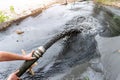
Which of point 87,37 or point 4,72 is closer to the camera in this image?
point 4,72

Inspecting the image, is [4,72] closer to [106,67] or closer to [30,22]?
[106,67]

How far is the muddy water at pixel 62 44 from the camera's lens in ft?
13.9

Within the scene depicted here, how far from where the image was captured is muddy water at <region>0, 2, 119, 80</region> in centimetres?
425

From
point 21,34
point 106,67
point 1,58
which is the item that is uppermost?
point 1,58

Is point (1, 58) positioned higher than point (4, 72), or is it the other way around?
point (1, 58)

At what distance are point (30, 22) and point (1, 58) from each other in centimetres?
414

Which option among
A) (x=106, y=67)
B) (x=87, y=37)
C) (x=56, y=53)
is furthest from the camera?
(x=87, y=37)

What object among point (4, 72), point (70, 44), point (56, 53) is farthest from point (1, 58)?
point (70, 44)

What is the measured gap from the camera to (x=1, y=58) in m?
2.92

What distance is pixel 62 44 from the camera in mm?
5211

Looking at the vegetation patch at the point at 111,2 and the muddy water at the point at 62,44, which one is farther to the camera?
the vegetation patch at the point at 111,2

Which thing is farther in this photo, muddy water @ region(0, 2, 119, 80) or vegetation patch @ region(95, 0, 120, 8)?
vegetation patch @ region(95, 0, 120, 8)

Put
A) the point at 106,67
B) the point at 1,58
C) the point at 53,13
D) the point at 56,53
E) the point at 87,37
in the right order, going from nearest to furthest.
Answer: the point at 1,58 → the point at 106,67 → the point at 56,53 → the point at 87,37 → the point at 53,13

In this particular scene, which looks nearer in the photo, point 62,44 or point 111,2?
point 62,44
